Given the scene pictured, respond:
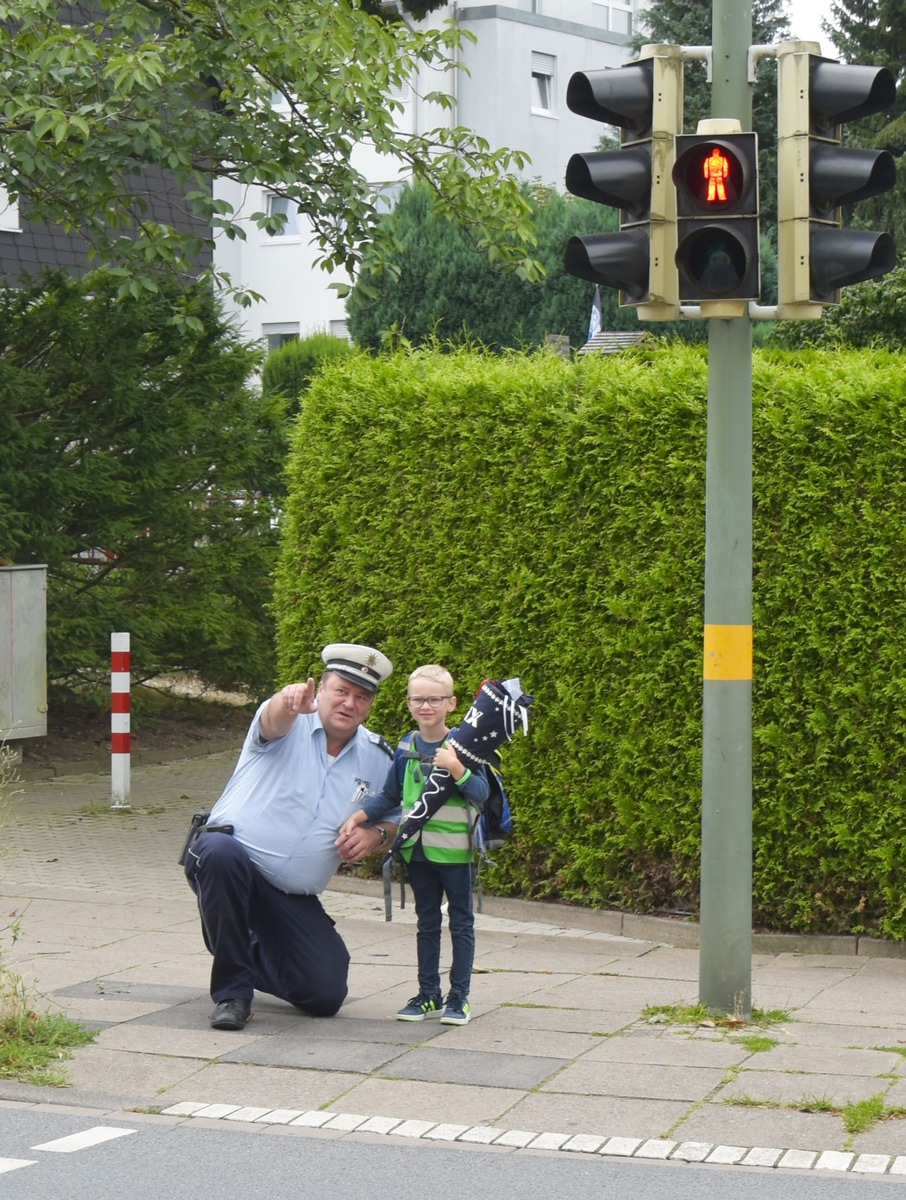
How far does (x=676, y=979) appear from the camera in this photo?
816 cm

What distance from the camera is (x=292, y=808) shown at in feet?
23.6

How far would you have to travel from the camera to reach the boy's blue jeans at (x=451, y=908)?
23.1 feet

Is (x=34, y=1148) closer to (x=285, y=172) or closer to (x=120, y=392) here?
(x=285, y=172)

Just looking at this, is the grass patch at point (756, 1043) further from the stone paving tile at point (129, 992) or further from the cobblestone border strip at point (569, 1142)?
the stone paving tile at point (129, 992)

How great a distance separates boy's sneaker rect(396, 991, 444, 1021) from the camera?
7164mm

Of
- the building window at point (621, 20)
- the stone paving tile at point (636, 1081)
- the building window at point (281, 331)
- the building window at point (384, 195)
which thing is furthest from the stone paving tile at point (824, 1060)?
the building window at point (621, 20)

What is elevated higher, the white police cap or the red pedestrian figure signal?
the red pedestrian figure signal

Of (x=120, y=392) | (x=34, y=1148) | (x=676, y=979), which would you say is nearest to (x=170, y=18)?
(x=120, y=392)

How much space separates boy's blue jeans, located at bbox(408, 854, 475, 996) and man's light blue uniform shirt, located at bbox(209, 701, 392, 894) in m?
0.38

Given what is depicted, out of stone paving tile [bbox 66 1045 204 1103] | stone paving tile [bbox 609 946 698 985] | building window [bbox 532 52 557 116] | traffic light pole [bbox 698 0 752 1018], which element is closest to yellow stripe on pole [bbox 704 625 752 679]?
traffic light pole [bbox 698 0 752 1018]

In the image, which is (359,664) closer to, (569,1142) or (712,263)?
(712,263)

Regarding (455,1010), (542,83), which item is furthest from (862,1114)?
(542,83)

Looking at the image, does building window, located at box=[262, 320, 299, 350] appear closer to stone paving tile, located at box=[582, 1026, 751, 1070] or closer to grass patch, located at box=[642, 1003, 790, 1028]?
grass patch, located at box=[642, 1003, 790, 1028]

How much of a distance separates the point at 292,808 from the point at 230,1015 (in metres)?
0.82
